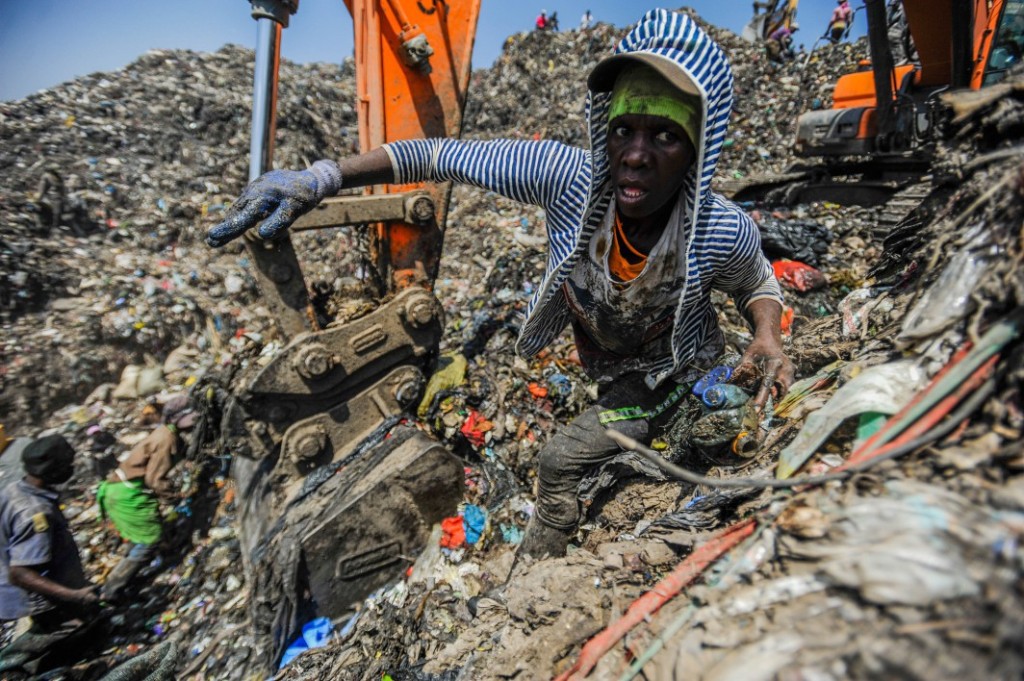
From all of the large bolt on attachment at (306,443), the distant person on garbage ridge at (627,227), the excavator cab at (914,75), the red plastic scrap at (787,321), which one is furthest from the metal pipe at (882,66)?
the large bolt on attachment at (306,443)

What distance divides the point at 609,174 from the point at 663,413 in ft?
3.29

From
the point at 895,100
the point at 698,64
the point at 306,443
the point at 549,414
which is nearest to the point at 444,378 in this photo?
the point at 549,414

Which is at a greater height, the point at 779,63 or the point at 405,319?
the point at 779,63

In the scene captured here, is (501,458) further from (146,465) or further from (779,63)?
(779,63)

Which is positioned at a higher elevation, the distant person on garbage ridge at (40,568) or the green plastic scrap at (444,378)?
the green plastic scrap at (444,378)

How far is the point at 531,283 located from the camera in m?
4.77

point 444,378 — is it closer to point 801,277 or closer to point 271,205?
point 271,205

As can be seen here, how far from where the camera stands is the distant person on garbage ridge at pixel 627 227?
158 cm

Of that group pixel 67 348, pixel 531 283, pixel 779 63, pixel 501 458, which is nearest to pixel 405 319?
pixel 501 458

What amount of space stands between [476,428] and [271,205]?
207 centimetres

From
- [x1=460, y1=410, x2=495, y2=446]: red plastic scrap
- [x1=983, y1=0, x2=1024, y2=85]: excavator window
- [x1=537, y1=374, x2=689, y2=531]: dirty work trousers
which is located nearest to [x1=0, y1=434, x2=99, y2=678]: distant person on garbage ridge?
[x1=460, y1=410, x2=495, y2=446]: red plastic scrap

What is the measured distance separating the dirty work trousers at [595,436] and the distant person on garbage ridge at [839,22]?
11.8 m

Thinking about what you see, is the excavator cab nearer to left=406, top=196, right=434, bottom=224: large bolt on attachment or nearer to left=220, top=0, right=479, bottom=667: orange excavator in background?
left=220, top=0, right=479, bottom=667: orange excavator in background

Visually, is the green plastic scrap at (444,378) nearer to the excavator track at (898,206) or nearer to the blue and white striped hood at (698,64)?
the blue and white striped hood at (698,64)
